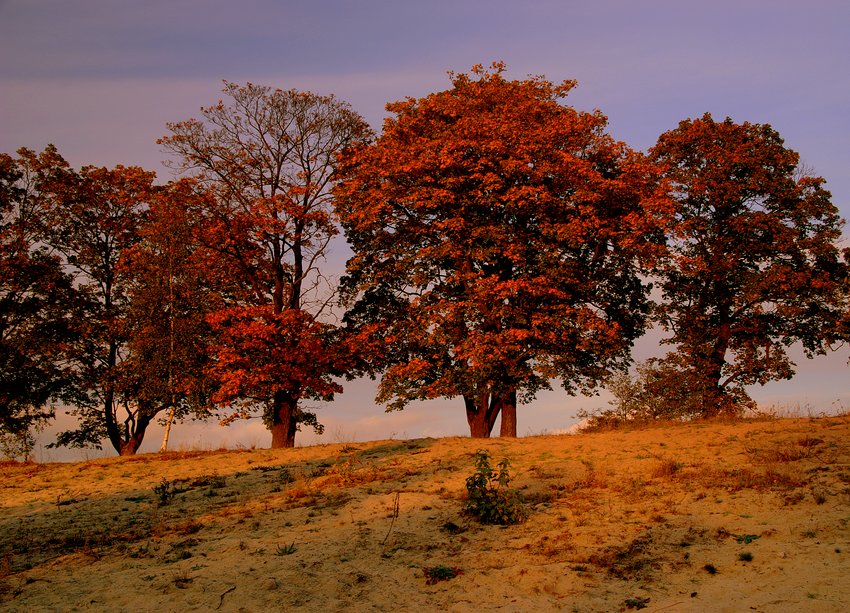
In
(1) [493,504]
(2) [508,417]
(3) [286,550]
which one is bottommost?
(3) [286,550]

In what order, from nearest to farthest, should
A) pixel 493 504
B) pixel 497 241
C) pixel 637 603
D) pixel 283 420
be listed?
pixel 637 603
pixel 493 504
pixel 497 241
pixel 283 420

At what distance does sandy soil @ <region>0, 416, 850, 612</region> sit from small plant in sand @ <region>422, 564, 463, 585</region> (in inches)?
2.0

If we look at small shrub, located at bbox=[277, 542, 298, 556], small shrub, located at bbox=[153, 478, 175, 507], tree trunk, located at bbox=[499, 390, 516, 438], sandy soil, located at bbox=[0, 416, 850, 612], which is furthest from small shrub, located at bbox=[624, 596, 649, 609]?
tree trunk, located at bbox=[499, 390, 516, 438]

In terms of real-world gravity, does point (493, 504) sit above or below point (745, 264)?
below

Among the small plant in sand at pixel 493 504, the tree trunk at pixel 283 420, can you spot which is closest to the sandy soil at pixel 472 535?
the small plant in sand at pixel 493 504

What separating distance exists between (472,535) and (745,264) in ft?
79.2

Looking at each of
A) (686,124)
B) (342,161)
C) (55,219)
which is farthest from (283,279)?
(686,124)

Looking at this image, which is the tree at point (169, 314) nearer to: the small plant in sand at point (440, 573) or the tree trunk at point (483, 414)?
the tree trunk at point (483, 414)

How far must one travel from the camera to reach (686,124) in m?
33.9

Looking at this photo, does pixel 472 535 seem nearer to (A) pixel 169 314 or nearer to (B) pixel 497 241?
(B) pixel 497 241

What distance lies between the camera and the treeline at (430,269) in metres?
26.0

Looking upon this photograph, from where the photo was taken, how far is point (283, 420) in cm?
2955

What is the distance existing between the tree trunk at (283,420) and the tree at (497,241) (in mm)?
3959

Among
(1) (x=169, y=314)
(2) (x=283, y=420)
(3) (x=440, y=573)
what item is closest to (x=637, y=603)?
(3) (x=440, y=573)
